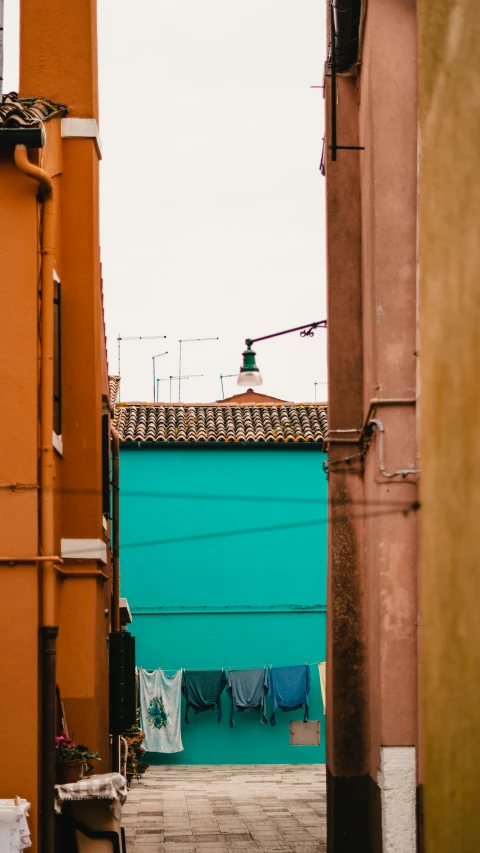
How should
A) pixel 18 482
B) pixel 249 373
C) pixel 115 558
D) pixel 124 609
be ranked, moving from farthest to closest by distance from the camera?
pixel 249 373
pixel 124 609
pixel 115 558
pixel 18 482

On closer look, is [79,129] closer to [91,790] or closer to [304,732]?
[91,790]

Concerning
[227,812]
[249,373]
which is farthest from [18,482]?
[249,373]

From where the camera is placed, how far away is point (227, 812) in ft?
60.1

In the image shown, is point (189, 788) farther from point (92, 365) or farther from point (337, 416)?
point (92, 365)

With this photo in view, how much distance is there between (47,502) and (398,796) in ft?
13.6

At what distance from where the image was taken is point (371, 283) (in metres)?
12.3

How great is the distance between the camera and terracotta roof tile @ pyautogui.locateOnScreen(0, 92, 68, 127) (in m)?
10.8

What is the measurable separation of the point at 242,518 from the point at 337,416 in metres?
15.5

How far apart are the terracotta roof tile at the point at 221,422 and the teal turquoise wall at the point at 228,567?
373mm

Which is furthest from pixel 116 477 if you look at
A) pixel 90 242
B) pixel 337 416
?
pixel 90 242

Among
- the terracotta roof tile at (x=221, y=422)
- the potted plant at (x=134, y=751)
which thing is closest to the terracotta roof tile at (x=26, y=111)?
the potted plant at (x=134, y=751)

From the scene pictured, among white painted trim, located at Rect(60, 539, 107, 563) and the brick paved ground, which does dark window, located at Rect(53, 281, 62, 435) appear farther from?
the brick paved ground

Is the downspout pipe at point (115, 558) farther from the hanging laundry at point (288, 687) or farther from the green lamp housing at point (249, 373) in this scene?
the hanging laundry at point (288, 687)

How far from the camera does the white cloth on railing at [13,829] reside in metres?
9.79
